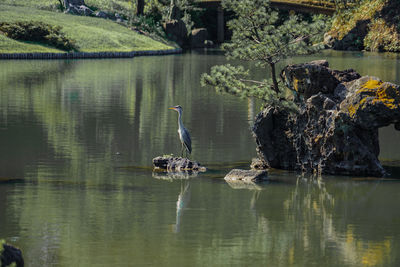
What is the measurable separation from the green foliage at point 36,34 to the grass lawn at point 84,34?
1054 mm

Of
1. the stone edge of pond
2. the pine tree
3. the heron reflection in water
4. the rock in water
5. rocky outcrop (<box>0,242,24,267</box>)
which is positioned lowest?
the heron reflection in water

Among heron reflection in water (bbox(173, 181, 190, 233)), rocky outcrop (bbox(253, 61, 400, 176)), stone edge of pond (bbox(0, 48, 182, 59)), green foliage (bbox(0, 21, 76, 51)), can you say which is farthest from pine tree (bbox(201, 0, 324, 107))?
green foliage (bbox(0, 21, 76, 51))

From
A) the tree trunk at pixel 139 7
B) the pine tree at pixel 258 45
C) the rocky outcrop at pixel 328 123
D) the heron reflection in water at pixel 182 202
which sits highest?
the tree trunk at pixel 139 7

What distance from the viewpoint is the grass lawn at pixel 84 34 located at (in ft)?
215

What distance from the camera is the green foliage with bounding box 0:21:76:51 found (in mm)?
66750

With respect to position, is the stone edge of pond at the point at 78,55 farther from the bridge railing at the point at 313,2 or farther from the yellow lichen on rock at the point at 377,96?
the yellow lichen on rock at the point at 377,96

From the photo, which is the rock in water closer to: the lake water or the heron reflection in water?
the lake water

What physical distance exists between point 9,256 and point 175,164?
11.5 metres

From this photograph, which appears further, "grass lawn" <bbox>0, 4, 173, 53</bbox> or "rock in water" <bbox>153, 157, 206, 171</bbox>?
"grass lawn" <bbox>0, 4, 173, 53</bbox>

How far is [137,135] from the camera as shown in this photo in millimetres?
27625

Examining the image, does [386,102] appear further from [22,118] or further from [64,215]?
[22,118]

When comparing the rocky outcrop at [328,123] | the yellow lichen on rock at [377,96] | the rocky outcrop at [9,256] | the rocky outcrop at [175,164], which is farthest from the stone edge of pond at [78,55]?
the rocky outcrop at [9,256]

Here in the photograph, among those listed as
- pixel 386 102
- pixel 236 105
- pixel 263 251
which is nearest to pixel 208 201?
pixel 263 251

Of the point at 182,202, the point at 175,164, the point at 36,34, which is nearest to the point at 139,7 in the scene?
the point at 36,34
